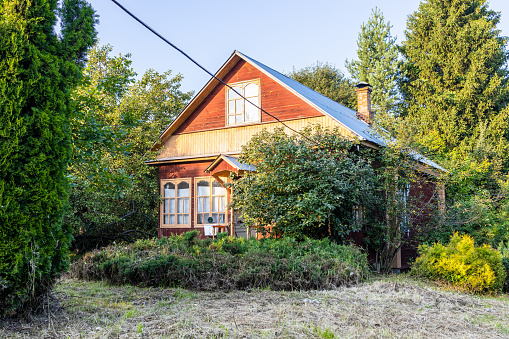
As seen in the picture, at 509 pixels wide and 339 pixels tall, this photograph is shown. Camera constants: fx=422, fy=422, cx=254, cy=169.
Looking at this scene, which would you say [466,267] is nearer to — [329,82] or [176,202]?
[176,202]

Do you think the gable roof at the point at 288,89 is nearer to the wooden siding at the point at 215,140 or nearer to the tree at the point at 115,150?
the wooden siding at the point at 215,140

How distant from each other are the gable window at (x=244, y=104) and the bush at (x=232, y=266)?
Answer: 21.4 ft

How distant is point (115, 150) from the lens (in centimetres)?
773

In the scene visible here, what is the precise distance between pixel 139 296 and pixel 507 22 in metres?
26.7

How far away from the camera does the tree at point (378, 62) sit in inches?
1096

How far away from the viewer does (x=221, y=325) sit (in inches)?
174

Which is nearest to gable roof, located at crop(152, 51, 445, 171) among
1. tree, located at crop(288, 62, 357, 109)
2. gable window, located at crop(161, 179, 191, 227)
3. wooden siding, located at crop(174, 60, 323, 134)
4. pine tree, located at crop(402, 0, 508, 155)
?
wooden siding, located at crop(174, 60, 323, 134)

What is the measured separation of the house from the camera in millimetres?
13430

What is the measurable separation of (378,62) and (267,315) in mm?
26502

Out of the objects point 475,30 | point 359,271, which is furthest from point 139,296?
point 475,30

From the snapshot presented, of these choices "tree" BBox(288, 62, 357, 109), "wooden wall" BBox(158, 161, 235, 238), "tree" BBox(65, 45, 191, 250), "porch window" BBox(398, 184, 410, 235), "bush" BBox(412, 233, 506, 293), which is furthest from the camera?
"tree" BBox(288, 62, 357, 109)

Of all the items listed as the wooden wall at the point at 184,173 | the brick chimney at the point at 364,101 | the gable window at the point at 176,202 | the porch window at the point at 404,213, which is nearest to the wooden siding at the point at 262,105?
the wooden wall at the point at 184,173

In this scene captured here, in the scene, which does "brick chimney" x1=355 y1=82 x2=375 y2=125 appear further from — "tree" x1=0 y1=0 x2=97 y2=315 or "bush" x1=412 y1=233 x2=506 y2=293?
"tree" x1=0 y1=0 x2=97 y2=315

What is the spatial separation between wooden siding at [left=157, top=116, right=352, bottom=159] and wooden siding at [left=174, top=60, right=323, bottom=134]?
0.19m
